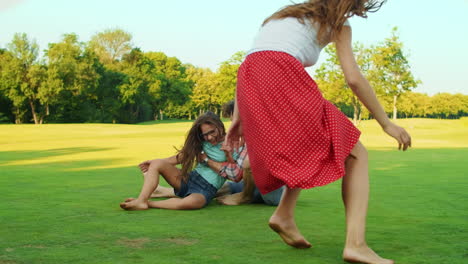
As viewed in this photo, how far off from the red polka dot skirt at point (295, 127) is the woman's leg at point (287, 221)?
0.38 metres

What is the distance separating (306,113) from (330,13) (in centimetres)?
58

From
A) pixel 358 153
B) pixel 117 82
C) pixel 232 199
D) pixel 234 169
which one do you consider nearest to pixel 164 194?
pixel 232 199

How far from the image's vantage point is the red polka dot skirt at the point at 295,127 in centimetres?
309

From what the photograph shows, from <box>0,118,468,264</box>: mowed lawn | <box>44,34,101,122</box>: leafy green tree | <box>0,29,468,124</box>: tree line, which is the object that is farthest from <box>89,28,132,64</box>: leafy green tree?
<box>0,118,468,264</box>: mowed lawn

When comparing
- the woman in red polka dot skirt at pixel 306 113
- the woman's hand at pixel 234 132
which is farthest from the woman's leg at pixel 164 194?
the woman in red polka dot skirt at pixel 306 113

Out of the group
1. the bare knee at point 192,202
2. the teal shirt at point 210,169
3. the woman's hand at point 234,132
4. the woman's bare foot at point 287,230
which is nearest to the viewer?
the woman's bare foot at point 287,230

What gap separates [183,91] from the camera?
84.3m

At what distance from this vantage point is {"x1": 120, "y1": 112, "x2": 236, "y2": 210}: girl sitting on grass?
222 inches

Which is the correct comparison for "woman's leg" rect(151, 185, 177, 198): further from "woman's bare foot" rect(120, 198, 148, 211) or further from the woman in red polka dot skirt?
the woman in red polka dot skirt

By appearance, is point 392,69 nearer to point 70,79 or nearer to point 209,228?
point 70,79

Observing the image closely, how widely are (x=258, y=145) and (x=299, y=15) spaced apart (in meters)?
0.78

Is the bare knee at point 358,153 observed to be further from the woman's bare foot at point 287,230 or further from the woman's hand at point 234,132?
the woman's hand at point 234,132

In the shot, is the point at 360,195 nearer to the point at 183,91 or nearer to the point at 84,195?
the point at 84,195

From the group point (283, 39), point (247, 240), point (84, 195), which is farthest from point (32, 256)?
point (84, 195)
